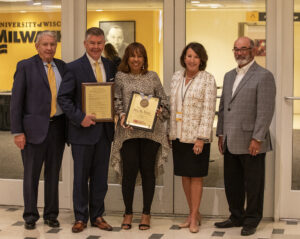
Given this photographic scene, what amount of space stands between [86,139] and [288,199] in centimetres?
183

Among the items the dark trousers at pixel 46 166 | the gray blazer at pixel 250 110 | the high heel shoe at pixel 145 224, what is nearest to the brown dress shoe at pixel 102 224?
the high heel shoe at pixel 145 224

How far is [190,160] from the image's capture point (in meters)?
5.00

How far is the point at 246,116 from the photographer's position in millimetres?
4812

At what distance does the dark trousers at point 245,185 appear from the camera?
4.90m

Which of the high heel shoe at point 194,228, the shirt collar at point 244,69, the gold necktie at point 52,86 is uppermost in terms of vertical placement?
the shirt collar at point 244,69

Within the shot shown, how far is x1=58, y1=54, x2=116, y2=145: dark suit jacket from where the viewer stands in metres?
4.87

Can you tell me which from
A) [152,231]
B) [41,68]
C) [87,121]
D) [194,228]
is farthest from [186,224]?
[41,68]

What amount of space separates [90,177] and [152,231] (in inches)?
26.4

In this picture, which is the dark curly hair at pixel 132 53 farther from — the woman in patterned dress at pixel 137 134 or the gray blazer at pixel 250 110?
the gray blazer at pixel 250 110

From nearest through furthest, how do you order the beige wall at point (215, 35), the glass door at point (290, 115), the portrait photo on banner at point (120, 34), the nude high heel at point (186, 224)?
1. the nude high heel at point (186, 224)
2. the glass door at point (290, 115)
3. the beige wall at point (215, 35)
4. the portrait photo on banner at point (120, 34)

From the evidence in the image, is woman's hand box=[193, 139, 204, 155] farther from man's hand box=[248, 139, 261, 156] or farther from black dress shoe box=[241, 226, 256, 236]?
black dress shoe box=[241, 226, 256, 236]

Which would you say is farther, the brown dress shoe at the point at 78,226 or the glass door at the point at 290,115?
the glass door at the point at 290,115

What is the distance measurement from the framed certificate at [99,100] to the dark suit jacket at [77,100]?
7 centimetres

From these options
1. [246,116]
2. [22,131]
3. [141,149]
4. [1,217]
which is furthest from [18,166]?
[246,116]
